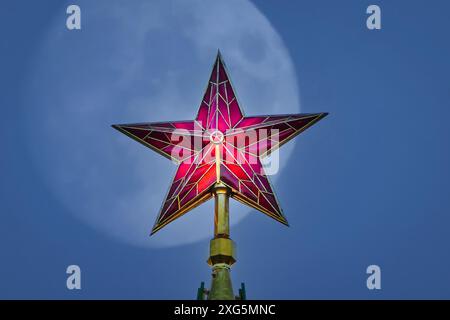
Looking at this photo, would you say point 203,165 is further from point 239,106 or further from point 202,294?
point 202,294

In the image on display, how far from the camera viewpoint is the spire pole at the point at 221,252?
2267 centimetres

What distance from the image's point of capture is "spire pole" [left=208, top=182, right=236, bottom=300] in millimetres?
22672

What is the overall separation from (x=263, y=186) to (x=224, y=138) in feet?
7.60

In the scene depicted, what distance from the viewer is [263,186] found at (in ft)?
81.6

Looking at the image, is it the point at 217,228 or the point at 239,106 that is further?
the point at 239,106

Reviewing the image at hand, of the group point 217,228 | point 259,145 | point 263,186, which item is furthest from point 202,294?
point 259,145

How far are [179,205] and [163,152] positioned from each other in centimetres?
256

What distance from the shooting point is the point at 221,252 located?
76.5 feet
